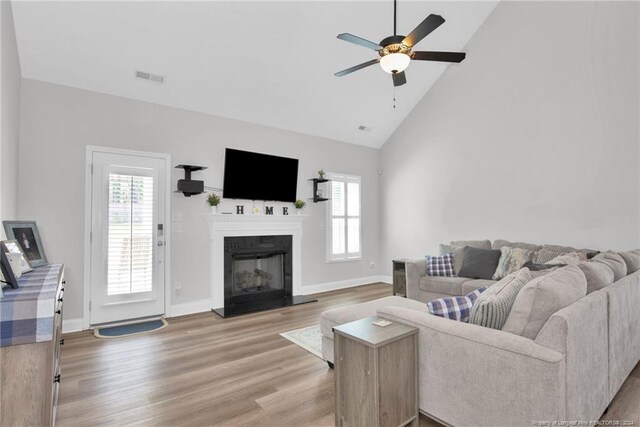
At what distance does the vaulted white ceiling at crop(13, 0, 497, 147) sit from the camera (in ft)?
11.2

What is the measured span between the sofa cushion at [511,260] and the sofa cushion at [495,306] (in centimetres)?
260

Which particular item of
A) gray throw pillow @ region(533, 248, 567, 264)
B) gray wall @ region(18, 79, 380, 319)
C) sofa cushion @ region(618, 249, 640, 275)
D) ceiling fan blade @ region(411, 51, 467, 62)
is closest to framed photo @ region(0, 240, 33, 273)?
gray wall @ region(18, 79, 380, 319)

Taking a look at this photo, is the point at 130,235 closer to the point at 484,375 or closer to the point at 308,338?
the point at 308,338

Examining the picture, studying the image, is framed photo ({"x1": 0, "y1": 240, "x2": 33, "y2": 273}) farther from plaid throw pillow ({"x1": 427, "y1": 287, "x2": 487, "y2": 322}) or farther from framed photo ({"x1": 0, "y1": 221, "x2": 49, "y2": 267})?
plaid throw pillow ({"x1": 427, "y1": 287, "x2": 487, "y2": 322})

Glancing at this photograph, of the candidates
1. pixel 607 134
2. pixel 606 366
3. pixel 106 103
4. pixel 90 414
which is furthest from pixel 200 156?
pixel 607 134

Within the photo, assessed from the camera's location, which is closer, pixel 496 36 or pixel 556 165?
pixel 556 165

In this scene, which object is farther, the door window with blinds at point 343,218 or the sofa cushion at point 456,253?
the door window with blinds at point 343,218

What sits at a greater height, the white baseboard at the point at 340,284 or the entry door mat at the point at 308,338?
the white baseboard at the point at 340,284

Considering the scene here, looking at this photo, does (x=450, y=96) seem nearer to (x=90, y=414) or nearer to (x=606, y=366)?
(x=606, y=366)

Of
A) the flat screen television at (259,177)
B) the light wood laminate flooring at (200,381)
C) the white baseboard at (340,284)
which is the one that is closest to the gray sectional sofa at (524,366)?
the light wood laminate flooring at (200,381)

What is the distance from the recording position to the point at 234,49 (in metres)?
4.11

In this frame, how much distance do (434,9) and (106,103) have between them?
174 inches

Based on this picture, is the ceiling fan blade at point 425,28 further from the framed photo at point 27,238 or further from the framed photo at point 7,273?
the framed photo at point 27,238

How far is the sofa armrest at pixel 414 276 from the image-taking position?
4.85 meters
